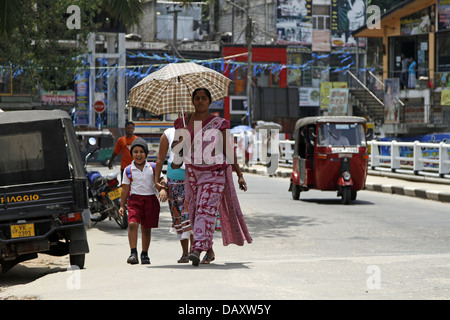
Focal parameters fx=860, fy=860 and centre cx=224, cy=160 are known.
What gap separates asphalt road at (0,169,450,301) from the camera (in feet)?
24.8

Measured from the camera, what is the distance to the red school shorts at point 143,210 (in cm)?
1006

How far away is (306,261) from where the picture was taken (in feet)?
32.7

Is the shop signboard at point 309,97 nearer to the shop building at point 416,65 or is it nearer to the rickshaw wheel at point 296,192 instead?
the shop building at point 416,65

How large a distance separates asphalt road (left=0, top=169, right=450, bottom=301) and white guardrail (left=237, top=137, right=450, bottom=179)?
4726 millimetres

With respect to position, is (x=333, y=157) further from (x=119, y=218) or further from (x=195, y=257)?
(x=195, y=257)

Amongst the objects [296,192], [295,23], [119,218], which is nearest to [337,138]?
[296,192]

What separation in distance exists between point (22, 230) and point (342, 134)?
1193 cm

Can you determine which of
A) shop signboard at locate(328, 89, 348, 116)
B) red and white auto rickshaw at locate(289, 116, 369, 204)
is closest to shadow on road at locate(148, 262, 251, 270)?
red and white auto rickshaw at locate(289, 116, 369, 204)

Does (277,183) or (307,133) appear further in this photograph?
(277,183)

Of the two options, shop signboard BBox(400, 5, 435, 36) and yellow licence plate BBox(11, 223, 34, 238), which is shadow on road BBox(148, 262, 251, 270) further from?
shop signboard BBox(400, 5, 435, 36)

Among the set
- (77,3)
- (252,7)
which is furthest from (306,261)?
(252,7)

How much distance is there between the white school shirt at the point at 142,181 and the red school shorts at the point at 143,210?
2.4 inches

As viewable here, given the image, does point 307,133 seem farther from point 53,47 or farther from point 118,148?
point 53,47

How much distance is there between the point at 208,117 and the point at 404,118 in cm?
3838
